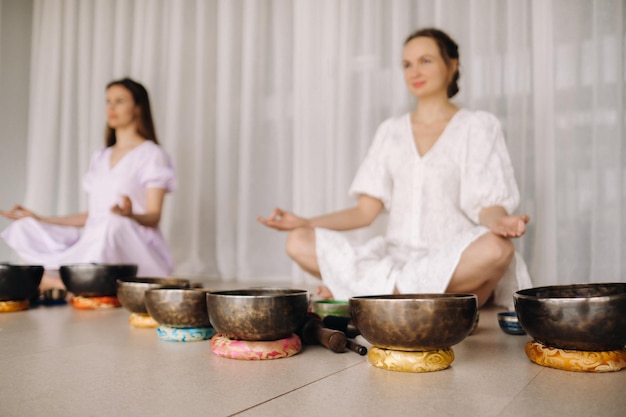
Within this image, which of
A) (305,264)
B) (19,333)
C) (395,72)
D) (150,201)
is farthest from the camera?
(395,72)

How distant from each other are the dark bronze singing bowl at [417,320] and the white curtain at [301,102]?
1519mm

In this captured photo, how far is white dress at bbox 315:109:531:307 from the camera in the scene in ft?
5.46

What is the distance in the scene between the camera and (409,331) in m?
0.89

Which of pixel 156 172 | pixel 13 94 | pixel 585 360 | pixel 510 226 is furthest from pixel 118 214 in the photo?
pixel 13 94

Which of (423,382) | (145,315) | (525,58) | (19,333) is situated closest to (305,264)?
(145,315)

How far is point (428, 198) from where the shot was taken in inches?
70.7

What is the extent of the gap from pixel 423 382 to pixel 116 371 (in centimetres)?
50

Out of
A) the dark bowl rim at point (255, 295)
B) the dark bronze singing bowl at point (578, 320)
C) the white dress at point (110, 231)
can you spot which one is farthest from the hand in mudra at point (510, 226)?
the white dress at point (110, 231)

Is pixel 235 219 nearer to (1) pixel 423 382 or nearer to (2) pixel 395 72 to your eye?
(2) pixel 395 72

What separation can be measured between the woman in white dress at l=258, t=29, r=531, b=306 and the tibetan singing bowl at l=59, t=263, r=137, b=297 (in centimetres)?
49

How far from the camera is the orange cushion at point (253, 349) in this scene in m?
1.02

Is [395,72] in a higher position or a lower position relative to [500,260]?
higher

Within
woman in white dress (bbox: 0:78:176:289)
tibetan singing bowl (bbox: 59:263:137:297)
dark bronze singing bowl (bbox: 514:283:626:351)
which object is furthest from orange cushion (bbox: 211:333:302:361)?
woman in white dress (bbox: 0:78:176:289)

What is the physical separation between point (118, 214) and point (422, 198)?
1.13 metres
